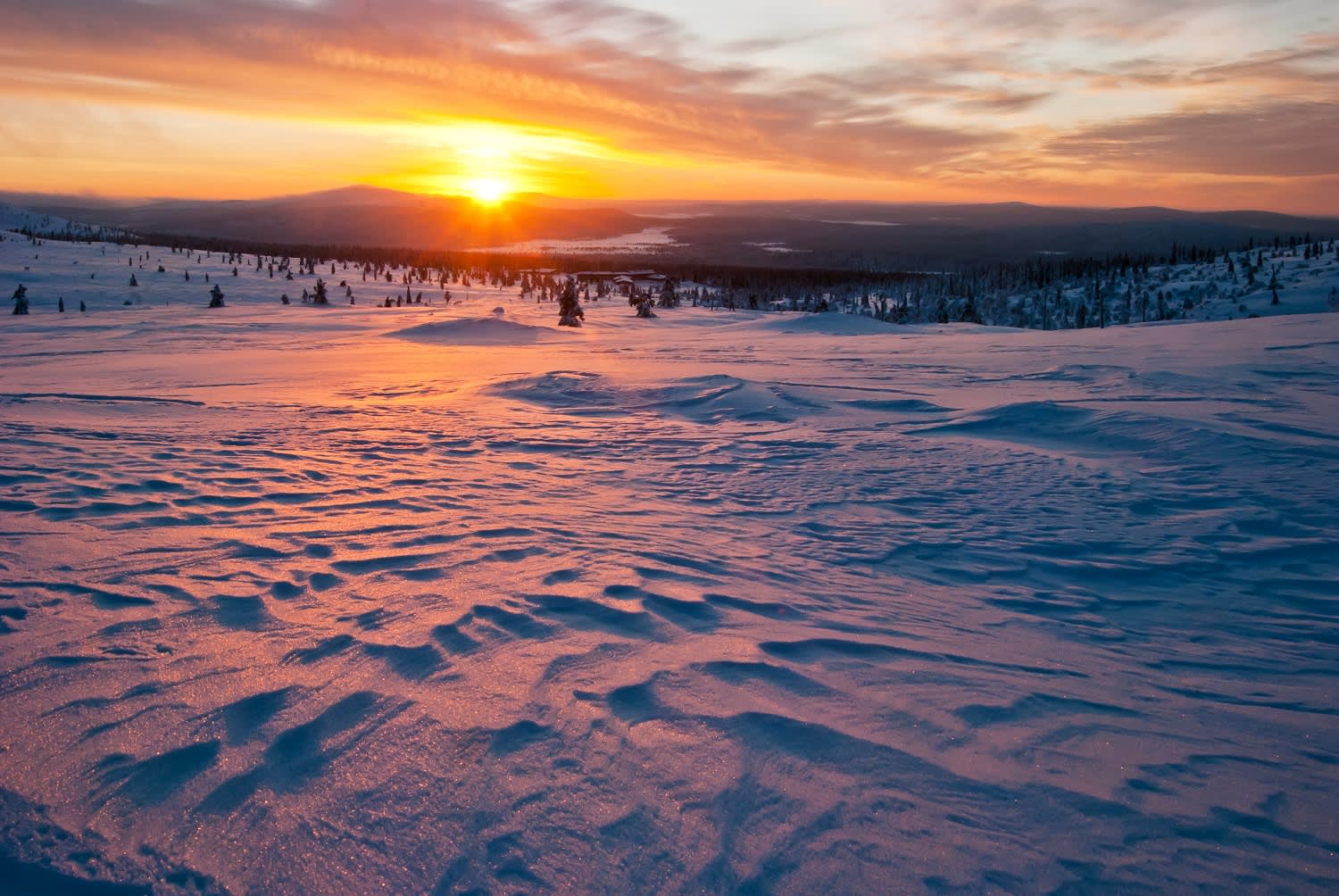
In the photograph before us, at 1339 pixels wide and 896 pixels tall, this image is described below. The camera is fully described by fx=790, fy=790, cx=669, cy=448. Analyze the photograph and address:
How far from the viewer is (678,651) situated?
2.94 metres

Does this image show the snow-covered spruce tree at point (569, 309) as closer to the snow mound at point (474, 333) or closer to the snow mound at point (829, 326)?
the snow mound at point (474, 333)

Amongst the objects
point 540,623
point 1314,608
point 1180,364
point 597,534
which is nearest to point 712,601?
point 540,623

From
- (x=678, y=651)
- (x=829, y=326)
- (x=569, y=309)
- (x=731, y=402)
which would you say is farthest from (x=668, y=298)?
(x=678, y=651)

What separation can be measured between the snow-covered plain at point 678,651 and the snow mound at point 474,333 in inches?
312

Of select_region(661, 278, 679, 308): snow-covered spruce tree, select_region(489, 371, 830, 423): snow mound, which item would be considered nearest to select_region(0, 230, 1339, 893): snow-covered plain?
select_region(489, 371, 830, 423): snow mound

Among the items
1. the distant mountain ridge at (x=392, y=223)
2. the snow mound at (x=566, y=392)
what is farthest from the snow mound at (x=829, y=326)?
the distant mountain ridge at (x=392, y=223)

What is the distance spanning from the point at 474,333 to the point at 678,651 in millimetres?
13503

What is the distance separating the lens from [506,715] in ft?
8.26

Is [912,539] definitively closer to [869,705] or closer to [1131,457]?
[869,705]

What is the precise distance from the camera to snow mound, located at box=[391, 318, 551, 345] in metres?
14.7

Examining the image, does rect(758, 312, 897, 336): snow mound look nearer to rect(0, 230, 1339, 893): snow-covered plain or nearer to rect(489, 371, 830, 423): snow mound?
rect(489, 371, 830, 423): snow mound

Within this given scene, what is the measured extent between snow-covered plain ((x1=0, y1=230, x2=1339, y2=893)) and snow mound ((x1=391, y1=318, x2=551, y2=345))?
792 cm

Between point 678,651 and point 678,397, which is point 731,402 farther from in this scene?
point 678,651

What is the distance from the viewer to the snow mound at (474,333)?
14742 mm
